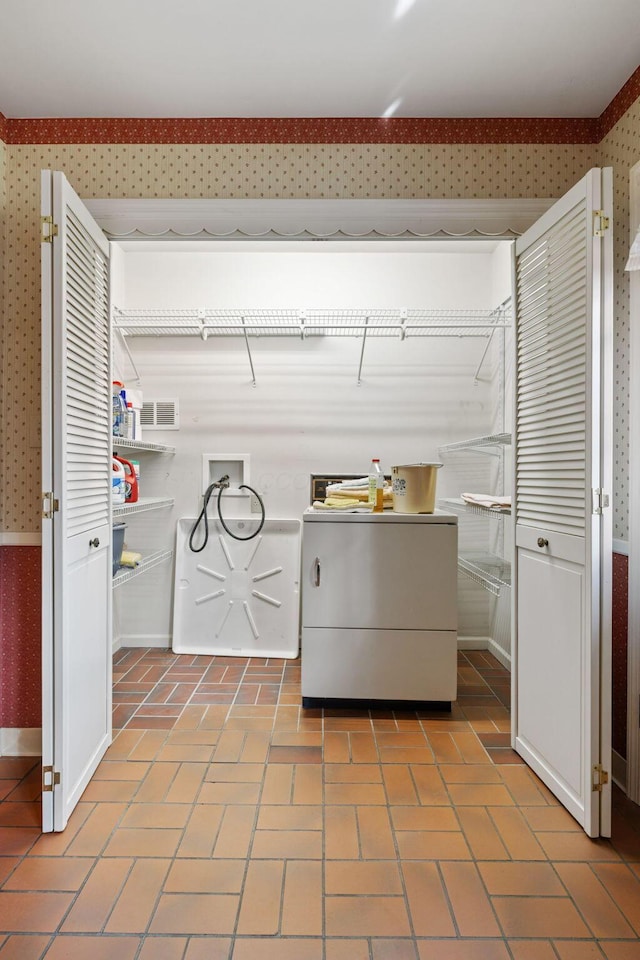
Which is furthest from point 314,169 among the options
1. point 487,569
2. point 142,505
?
point 487,569

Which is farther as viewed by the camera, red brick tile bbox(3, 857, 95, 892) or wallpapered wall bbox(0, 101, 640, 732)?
wallpapered wall bbox(0, 101, 640, 732)

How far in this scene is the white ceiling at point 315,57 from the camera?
1655mm

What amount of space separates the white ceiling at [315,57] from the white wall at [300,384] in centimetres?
125

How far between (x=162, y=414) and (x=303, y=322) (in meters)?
1.06

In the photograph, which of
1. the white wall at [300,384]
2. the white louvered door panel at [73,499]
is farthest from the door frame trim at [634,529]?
the white louvered door panel at [73,499]

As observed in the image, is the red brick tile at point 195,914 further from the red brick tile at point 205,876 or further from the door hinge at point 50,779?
the door hinge at point 50,779

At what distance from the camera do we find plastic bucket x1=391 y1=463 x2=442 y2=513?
8.38ft

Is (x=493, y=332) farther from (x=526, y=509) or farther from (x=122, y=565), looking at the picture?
(x=122, y=565)

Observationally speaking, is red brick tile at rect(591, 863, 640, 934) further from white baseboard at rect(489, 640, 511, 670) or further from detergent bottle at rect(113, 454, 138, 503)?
detergent bottle at rect(113, 454, 138, 503)

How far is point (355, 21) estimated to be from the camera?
169 centimetres

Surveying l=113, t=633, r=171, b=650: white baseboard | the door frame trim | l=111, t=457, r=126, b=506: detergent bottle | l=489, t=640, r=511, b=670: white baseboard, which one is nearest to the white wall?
l=113, t=633, r=171, b=650: white baseboard

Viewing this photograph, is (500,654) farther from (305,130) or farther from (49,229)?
(49,229)

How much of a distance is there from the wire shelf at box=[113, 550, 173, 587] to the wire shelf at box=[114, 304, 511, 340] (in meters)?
1.33

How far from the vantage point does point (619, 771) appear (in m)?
1.94
